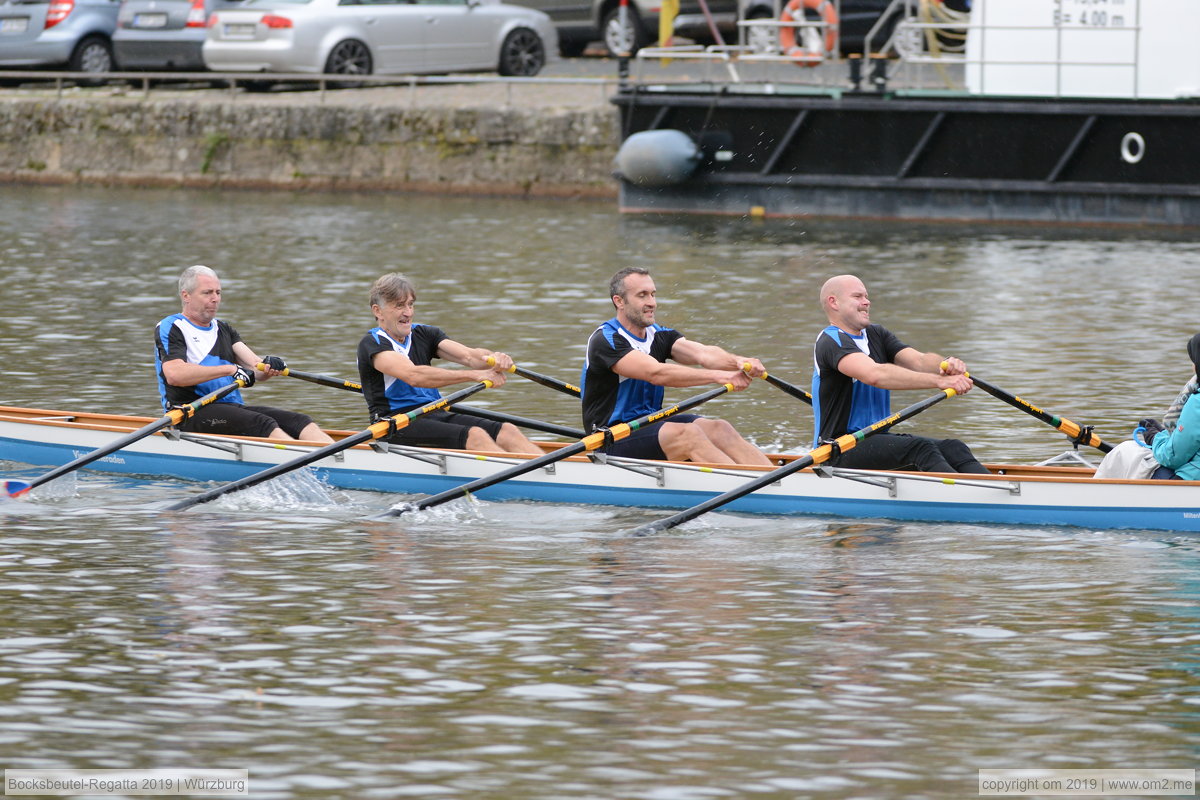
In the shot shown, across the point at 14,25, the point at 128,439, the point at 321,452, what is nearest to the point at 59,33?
the point at 14,25

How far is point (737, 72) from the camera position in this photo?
26516 mm

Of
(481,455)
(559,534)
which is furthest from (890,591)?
(481,455)

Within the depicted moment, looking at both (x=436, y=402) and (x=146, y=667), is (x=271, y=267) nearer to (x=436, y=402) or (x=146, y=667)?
(x=436, y=402)

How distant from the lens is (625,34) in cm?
3000

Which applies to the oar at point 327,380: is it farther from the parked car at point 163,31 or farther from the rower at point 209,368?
the parked car at point 163,31

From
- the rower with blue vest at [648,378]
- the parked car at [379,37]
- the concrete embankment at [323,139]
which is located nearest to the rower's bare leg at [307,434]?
the rower with blue vest at [648,378]

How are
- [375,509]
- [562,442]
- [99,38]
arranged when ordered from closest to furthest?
[375,509], [562,442], [99,38]

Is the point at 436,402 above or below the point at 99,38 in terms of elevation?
below

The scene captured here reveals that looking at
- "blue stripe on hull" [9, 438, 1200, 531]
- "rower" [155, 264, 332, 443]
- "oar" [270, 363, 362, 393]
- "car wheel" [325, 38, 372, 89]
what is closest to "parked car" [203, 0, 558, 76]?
"car wheel" [325, 38, 372, 89]

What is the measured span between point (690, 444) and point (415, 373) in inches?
64.2

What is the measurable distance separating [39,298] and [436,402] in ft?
31.4

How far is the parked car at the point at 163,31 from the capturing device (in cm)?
3044

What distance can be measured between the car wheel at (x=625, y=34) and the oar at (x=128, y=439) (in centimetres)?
1842

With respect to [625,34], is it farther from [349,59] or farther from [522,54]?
[349,59]
